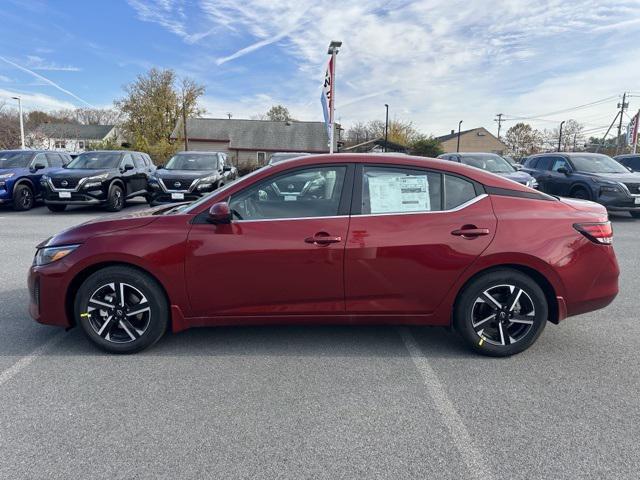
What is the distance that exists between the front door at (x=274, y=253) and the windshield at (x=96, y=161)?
10.7 metres

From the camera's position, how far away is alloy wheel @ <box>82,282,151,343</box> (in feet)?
10.8

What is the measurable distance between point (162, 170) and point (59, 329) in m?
8.86

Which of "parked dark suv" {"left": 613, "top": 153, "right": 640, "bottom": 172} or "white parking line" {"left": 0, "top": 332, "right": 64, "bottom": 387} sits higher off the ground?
"parked dark suv" {"left": 613, "top": 153, "right": 640, "bottom": 172}

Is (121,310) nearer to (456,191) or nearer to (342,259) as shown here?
(342,259)

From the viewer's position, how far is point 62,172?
1148cm

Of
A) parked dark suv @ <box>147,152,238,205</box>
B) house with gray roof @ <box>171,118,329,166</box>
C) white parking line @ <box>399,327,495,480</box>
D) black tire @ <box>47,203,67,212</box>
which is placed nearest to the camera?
white parking line @ <box>399,327,495,480</box>

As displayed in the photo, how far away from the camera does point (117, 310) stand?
10.9 feet

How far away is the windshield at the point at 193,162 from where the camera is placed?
12.5m

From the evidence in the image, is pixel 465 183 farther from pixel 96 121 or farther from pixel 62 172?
pixel 96 121

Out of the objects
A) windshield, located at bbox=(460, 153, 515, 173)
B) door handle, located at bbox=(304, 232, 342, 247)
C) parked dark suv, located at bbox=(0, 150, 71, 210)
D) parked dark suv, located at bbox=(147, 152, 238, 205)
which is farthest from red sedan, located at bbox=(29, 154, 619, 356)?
parked dark suv, located at bbox=(0, 150, 71, 210)

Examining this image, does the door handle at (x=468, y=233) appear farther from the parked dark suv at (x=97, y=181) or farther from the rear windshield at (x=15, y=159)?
the rear windshield at (x=15, y=159)

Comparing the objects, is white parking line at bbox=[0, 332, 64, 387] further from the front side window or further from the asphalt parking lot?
the front side window

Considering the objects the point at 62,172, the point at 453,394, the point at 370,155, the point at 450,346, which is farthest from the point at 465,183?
the point at 62,172

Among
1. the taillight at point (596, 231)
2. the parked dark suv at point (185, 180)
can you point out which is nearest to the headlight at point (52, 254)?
the taillight at point (596, 231)
